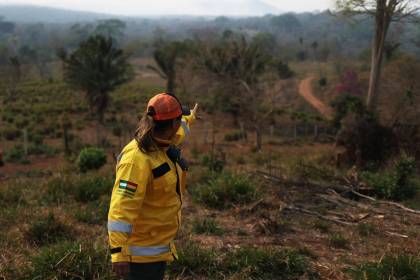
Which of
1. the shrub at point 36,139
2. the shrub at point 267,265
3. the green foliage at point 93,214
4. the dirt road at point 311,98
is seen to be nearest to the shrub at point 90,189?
the green foliage at point 93,214

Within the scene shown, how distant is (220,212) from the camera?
6641mm

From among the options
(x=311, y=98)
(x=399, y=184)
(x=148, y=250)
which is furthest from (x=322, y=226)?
(x=311, y=98)

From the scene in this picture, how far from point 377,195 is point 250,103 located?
15.1m

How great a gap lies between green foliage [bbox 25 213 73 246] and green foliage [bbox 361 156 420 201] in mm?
4821

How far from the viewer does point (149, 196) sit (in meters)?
3.10

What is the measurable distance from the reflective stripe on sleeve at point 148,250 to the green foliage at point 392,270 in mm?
1950

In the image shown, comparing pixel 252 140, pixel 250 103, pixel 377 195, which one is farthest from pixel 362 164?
pixel 252 140

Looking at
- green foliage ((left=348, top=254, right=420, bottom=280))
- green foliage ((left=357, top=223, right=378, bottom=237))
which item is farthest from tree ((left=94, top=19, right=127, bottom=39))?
green foliage ((left=348, top=254, right=420, bottom=280))

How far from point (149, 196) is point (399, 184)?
563 cm

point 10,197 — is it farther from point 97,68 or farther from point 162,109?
point 97,68

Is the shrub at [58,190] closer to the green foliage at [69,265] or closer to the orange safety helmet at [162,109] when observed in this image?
the green foliage at [69,265]

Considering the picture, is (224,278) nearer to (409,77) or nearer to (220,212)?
(220,212)

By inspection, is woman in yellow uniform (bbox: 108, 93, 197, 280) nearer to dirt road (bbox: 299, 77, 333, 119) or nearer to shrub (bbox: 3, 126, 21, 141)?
shrub (bbox: 3, 126, 21, 141)

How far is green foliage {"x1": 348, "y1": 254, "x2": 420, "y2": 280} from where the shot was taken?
165 inches
